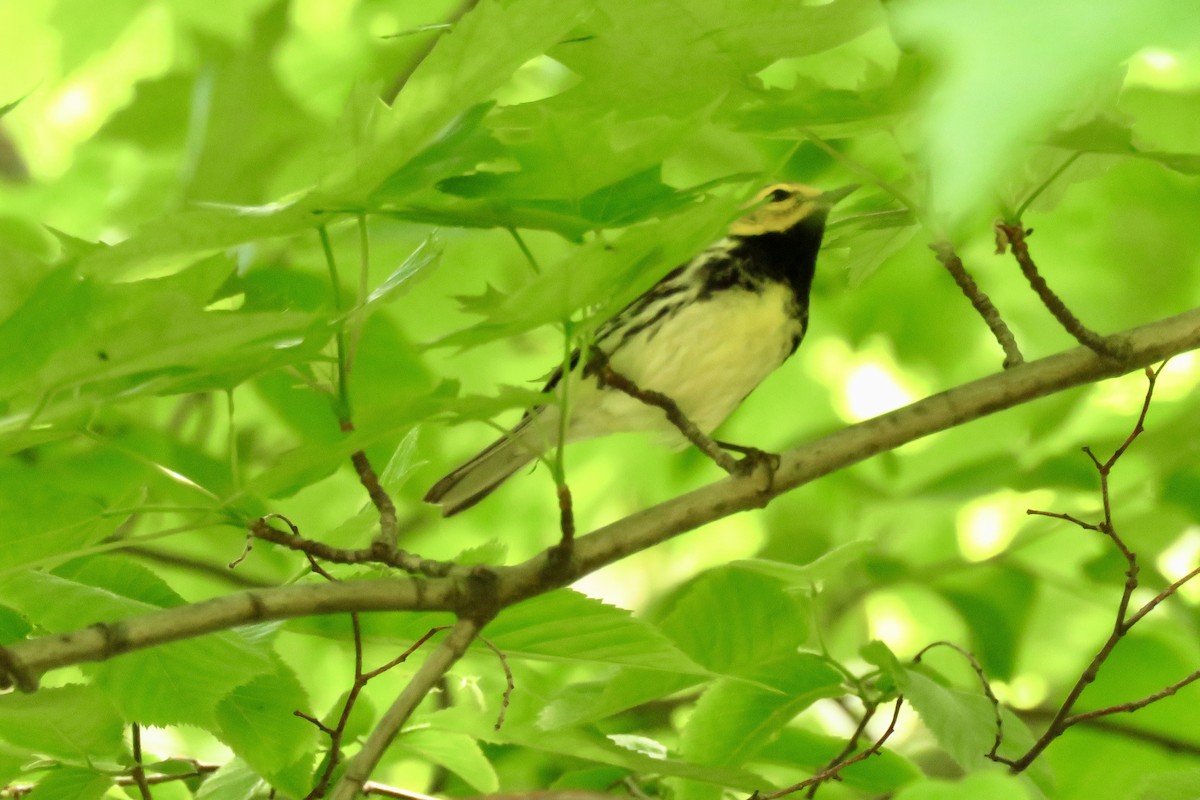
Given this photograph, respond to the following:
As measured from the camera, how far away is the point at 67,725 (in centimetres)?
102

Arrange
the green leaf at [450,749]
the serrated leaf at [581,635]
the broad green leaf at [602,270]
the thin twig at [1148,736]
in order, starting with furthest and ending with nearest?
1. the thin twig at [1148,736]
2. the green leaf at [450,749]
3. the serrated leaf at [581,635]
4. the broad green leaf at [602,270]

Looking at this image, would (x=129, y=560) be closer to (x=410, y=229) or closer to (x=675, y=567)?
(x=410, y=229)

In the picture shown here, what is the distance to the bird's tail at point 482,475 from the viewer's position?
1895 millimetres

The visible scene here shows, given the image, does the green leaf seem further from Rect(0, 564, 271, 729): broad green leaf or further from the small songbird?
the small songbird

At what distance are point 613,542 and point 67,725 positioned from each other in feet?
1.56

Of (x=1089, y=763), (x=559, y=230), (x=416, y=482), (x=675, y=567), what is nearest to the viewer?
(x=559, y=230)

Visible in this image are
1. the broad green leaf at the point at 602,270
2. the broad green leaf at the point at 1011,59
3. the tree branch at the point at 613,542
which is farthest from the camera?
the tree branch at the point at 613,542

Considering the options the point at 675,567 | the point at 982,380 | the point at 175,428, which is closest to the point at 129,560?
the point at 982,380

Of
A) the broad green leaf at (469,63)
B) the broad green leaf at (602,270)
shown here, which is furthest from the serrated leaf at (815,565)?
the broad green leaf at (469,63)

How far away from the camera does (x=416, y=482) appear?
7.01 feet

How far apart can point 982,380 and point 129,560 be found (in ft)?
2.43

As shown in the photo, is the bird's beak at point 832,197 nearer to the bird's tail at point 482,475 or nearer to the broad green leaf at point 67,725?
the bird's tail at point 482,475

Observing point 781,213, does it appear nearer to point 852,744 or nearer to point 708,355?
point 708,355

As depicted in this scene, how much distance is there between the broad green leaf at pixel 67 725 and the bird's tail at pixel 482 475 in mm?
865
